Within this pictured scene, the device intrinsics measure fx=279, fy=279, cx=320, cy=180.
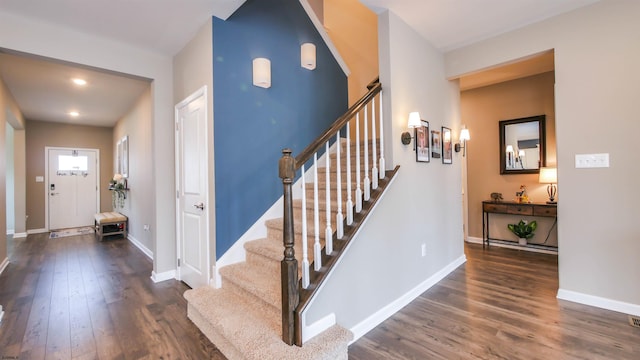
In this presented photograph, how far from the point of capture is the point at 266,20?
2924mm

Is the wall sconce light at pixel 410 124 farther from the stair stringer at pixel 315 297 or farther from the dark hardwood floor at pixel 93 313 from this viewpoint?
the dark hardwood floor at pixel 93 313

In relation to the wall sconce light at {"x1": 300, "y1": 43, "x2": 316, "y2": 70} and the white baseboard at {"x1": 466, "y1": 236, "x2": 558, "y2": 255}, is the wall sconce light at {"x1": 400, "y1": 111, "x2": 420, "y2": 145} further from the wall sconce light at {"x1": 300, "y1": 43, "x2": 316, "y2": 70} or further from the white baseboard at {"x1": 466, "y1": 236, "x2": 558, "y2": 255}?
the white baseboard at {"x1": 466, "y1": 236, "x2": 558, "y2": 255}

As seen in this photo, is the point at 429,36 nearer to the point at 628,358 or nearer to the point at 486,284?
the point at 486,284

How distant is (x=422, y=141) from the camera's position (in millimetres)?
2873

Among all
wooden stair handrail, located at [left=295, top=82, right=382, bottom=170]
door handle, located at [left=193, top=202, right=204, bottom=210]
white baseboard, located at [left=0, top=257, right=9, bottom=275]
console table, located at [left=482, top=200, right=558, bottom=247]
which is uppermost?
wooden stair handrail, located at [left=295, top=82, right=382, bottom=170]

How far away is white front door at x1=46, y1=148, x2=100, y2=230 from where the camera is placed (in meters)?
6.67

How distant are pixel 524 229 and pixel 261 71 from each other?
4.33 m

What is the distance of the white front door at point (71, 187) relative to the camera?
667 cm

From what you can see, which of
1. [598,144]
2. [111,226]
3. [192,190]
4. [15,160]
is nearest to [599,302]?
[598,144]

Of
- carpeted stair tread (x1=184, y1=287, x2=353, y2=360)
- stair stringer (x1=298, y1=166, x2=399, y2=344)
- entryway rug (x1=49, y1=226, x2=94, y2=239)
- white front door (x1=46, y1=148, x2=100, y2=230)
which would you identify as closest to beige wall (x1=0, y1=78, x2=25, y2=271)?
entryway rug (x1=49, y1=226, x2=94, y2=239)

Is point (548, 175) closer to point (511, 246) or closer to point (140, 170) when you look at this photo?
point (511, 246)

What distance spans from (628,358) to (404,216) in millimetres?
1648

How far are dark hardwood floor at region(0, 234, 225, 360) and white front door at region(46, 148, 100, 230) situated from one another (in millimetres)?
3123

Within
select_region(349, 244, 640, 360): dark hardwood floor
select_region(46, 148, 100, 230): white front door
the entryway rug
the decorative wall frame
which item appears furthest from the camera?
select_region(46, 148, 100, 230): white front door
